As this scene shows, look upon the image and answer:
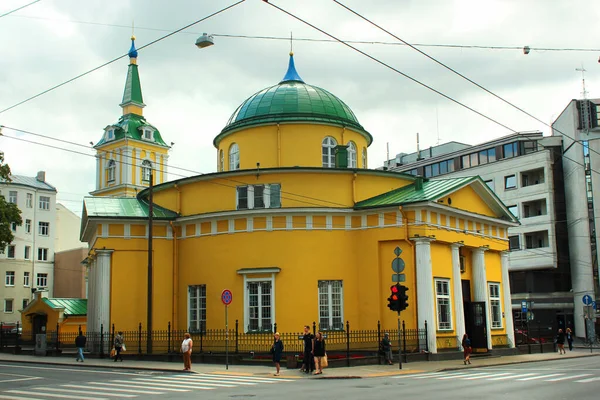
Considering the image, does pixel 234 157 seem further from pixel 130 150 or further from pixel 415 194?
pixel 130 150

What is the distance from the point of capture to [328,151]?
115 ft

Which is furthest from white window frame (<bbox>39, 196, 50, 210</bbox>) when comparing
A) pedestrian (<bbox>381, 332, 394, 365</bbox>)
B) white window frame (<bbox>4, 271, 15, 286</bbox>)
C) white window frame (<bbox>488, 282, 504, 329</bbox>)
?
pedestrian (<bbox>381, 332, 394, 365</bbox>)

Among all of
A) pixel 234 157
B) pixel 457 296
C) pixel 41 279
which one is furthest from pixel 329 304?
pixel 41 279

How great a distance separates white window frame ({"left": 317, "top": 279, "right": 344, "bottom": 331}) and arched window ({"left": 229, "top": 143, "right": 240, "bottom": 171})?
27.9 ft

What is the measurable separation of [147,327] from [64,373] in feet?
24.7

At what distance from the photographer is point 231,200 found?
105 feet

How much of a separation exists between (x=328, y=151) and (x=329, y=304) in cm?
831

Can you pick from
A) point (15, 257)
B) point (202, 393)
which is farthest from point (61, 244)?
point (202, 393)

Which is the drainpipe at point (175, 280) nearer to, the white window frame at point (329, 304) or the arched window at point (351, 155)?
the white window frame at point (329, 304)

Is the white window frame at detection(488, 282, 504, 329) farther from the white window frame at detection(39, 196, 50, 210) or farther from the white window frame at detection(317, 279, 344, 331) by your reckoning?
the white window frame at detection(39, 196, 50, 210)

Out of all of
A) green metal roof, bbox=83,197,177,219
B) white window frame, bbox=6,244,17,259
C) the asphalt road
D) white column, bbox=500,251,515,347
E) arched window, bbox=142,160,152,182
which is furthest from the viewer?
white window frame, bbox=6,244,17,259

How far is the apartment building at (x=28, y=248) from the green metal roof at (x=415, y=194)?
147ft

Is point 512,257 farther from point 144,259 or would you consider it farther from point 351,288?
point 144,259

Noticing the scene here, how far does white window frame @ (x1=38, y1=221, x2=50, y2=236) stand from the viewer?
70.6 m
